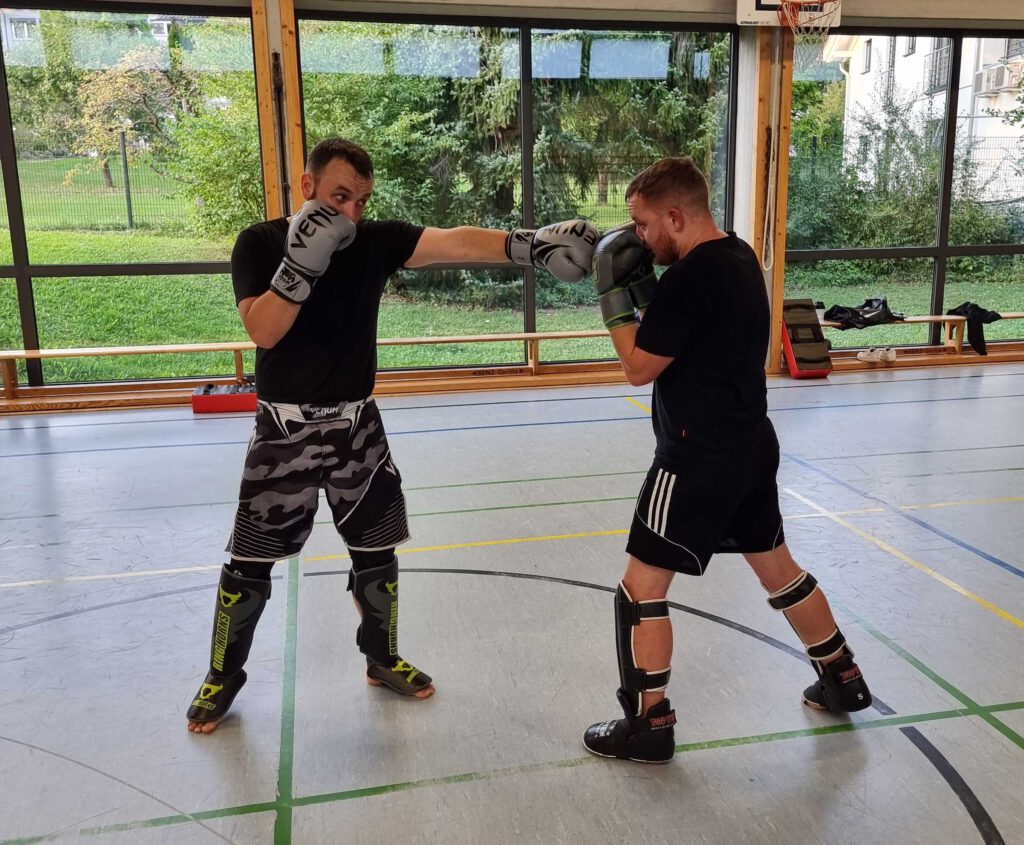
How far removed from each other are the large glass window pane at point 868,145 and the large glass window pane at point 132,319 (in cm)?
516

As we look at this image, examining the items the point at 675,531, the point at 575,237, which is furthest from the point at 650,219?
the point at 675,531

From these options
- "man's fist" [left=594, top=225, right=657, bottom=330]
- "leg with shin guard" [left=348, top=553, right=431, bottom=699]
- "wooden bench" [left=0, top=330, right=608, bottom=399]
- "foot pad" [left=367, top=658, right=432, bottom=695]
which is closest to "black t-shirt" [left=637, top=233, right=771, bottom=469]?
"man's fist" [left=594, top=225, right=657, bottom=330]

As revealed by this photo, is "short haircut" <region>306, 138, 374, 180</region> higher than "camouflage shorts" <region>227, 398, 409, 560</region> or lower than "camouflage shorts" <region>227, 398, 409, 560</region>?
higher

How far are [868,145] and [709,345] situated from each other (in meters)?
7.20

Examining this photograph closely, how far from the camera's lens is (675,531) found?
6.68ft

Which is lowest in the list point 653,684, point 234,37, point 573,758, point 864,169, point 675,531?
point 573,758

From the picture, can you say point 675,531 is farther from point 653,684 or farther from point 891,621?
point 891,621

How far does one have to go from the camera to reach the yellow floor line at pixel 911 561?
9.61ft

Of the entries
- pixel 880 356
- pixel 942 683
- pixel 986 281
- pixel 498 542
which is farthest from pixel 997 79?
pixel 942 683

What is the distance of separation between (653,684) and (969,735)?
0.84 meters

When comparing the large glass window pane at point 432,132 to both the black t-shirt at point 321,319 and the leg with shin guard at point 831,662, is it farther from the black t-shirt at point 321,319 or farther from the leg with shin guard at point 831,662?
the leg with shin guard at point 831,662

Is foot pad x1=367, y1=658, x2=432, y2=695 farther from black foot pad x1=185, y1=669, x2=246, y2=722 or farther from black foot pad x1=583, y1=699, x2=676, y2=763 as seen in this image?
black foot pad x1=583, y1=699, x2=676, y2=763

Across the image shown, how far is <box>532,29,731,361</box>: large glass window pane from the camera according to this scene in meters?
7.50

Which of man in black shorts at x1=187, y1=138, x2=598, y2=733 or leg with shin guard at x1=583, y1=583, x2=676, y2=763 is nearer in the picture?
leg with shin guard at x1=583, y1=583, x2=676, y2=763
